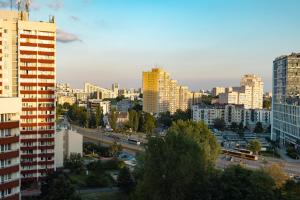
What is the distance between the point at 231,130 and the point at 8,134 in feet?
127

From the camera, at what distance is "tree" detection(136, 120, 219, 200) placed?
12.4 m

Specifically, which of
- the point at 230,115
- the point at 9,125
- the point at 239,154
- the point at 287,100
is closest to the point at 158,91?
the point at 230,115

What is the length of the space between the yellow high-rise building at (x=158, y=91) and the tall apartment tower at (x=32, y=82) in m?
37.9

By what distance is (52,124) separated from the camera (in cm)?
1956

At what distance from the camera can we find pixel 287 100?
33281 millimetres

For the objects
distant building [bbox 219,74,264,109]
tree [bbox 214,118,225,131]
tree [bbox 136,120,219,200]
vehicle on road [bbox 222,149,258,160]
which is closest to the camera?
tree [bbox 136,120,219,200]

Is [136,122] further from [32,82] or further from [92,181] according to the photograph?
[32,82]

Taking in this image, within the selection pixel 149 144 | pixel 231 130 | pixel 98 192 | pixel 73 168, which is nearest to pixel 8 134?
pixel 149 144

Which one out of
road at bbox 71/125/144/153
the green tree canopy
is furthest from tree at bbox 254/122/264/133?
the green tree canopy

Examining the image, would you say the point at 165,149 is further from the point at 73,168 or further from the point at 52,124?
the point at 73,168

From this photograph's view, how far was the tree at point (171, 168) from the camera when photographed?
487 inches

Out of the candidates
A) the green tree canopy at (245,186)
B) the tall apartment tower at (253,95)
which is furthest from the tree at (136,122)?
the green tree canopy at (245,186)

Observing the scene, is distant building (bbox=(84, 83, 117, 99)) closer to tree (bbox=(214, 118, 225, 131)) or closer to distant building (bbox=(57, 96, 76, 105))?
distant building (bbox=(57, 96, 76, 105))

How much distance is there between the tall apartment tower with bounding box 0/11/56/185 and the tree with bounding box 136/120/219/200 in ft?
25.4
